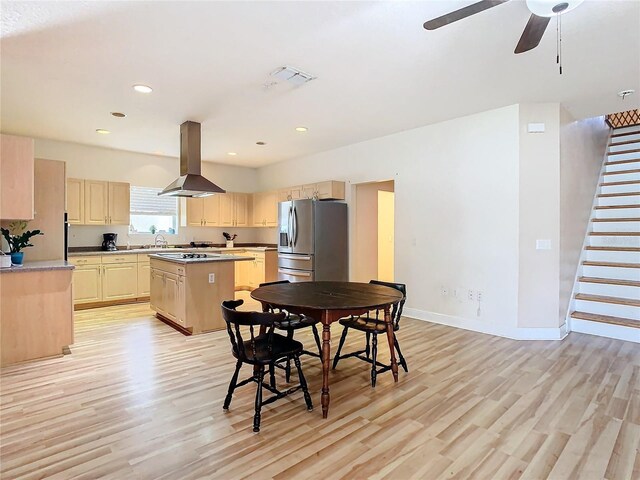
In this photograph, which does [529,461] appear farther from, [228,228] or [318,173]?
[228,228]

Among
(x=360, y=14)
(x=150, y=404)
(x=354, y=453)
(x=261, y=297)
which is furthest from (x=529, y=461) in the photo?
(x=360, y=14)

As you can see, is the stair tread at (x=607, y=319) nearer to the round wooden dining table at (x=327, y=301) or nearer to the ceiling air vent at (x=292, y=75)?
the round wooden dining table at (x=327, y=301)

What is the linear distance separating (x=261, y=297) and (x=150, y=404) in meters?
1.09

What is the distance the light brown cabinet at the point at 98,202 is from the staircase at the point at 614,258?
7079 millimetres

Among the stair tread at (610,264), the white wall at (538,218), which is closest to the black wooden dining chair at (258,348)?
the white wall at (538,218)

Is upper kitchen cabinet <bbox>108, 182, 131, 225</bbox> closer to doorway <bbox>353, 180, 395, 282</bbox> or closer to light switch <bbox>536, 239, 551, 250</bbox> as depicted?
doorway <bbox>353, 180, 395, 282</bbox>

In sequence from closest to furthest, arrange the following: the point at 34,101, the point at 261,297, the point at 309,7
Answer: the point at 309,7, the point at 261,297, the point at 34,101

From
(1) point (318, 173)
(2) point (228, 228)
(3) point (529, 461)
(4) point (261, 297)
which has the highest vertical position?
(1) point (318, 173)

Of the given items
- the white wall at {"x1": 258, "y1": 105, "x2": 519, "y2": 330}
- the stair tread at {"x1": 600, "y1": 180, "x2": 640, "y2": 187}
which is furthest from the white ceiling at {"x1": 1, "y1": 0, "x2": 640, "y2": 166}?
the stair tread at {"x1": 600, "y1": 180, "x2": 640, "y2": 187}

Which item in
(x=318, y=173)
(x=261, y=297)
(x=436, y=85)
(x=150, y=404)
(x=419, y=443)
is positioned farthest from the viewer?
(x=318, y=173)

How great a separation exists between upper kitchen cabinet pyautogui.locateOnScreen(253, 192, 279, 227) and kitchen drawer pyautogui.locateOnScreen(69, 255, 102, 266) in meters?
3.10

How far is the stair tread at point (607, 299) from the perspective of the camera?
168 inches

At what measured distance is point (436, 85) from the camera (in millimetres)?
3561

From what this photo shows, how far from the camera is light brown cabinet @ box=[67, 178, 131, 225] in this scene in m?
5.85
